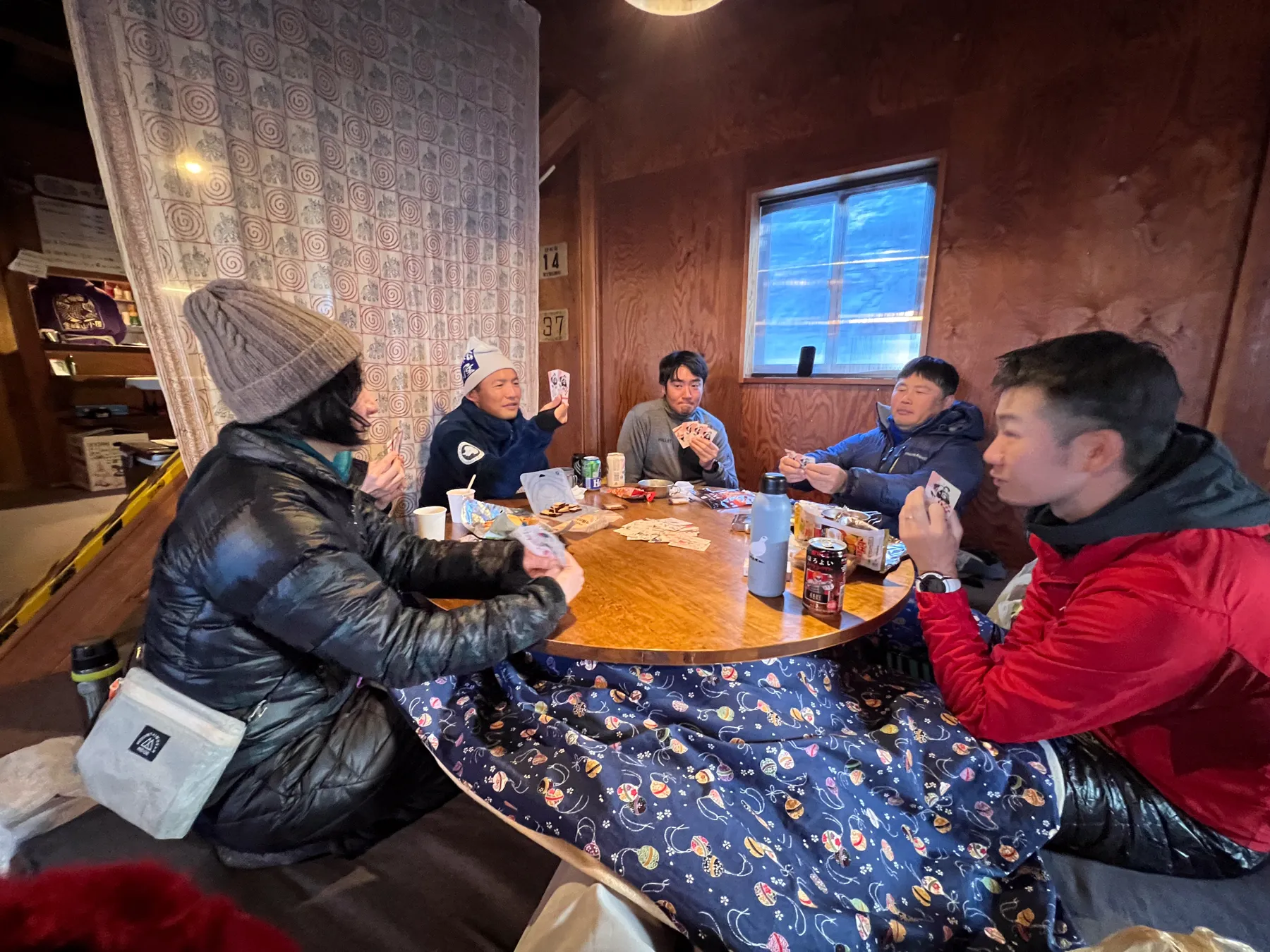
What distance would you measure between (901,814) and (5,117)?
6.75 m

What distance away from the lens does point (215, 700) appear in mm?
1083

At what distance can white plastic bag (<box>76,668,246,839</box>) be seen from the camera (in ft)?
3.33

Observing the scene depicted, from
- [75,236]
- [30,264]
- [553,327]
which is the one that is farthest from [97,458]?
[553,327]

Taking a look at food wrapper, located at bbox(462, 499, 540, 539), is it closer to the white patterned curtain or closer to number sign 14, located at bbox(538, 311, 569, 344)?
the white patterned curtain

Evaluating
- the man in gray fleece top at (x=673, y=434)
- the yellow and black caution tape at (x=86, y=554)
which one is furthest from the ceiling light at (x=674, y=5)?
the yellow and black caution tape at (x=86, y=554)

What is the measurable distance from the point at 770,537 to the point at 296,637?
0.93 meters

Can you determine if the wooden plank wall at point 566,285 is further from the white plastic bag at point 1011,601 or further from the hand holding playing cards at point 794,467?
the white plastic bag at point 1011,601

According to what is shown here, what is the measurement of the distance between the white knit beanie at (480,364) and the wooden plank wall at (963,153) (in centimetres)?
136

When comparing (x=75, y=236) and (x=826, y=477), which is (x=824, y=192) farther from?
(x=75, y=236)

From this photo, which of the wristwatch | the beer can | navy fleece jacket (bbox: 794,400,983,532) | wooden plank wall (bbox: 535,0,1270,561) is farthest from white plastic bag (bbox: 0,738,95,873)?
wooden plank wall (bbox: 535,0,1270,561)

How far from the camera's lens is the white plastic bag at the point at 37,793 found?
4.18 ft

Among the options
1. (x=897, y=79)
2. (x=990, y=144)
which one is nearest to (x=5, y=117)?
(x=897, y=79)

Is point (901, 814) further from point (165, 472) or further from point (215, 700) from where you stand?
point (165, 472)

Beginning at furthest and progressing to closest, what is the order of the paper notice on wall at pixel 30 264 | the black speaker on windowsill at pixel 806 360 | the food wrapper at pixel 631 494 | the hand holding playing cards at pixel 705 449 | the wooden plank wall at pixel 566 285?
the paper notice on wall at pixel 30 264 < the wooden plank wall at pixel 566 285 < the black speaker on windowsill at pixel 806 360 < the hand holding playing cards at pixel 705 449 < the food wrapper at pixel 631 494
